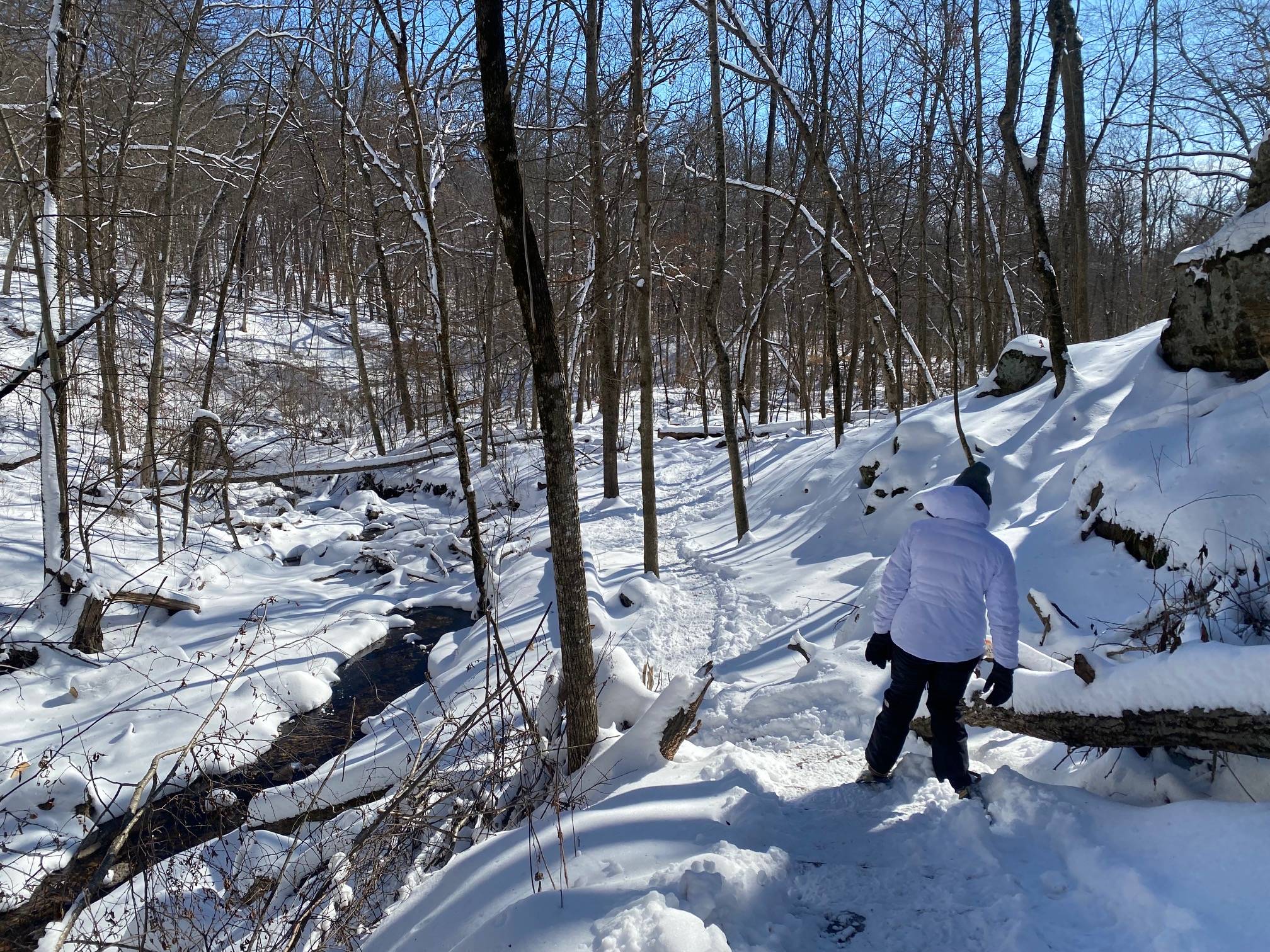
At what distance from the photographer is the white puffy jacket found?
11.1 ft

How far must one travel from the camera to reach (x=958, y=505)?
3.50m

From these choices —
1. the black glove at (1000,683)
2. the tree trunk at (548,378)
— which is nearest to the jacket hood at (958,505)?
the black glove at (1000,683)

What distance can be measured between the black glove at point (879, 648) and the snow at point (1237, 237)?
5.63 metres

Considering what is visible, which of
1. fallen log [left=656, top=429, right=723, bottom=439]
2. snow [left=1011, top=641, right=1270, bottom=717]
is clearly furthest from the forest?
fallen log [left=656, top=429, right=723, bottom=439]

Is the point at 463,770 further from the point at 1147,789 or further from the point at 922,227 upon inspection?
the point at 922,227

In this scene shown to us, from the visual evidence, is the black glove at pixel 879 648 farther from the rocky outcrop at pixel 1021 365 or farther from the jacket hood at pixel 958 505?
the rocky outcrop at pixel 1021 365

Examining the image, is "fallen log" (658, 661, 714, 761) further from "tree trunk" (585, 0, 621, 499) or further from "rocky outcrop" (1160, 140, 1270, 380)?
"rocky outcrop" (1160, 140, 1270, 380)

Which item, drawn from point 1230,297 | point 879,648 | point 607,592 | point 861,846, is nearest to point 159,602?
point 607,592

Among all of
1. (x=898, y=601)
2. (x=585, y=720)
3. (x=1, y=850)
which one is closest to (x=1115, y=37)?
(x=898, y=601)

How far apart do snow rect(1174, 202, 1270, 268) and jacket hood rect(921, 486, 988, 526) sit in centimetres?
517

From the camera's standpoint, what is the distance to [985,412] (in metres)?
10.5

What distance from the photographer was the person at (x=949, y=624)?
3.41 m

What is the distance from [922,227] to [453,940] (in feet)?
42.9

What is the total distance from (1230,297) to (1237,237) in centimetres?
54
